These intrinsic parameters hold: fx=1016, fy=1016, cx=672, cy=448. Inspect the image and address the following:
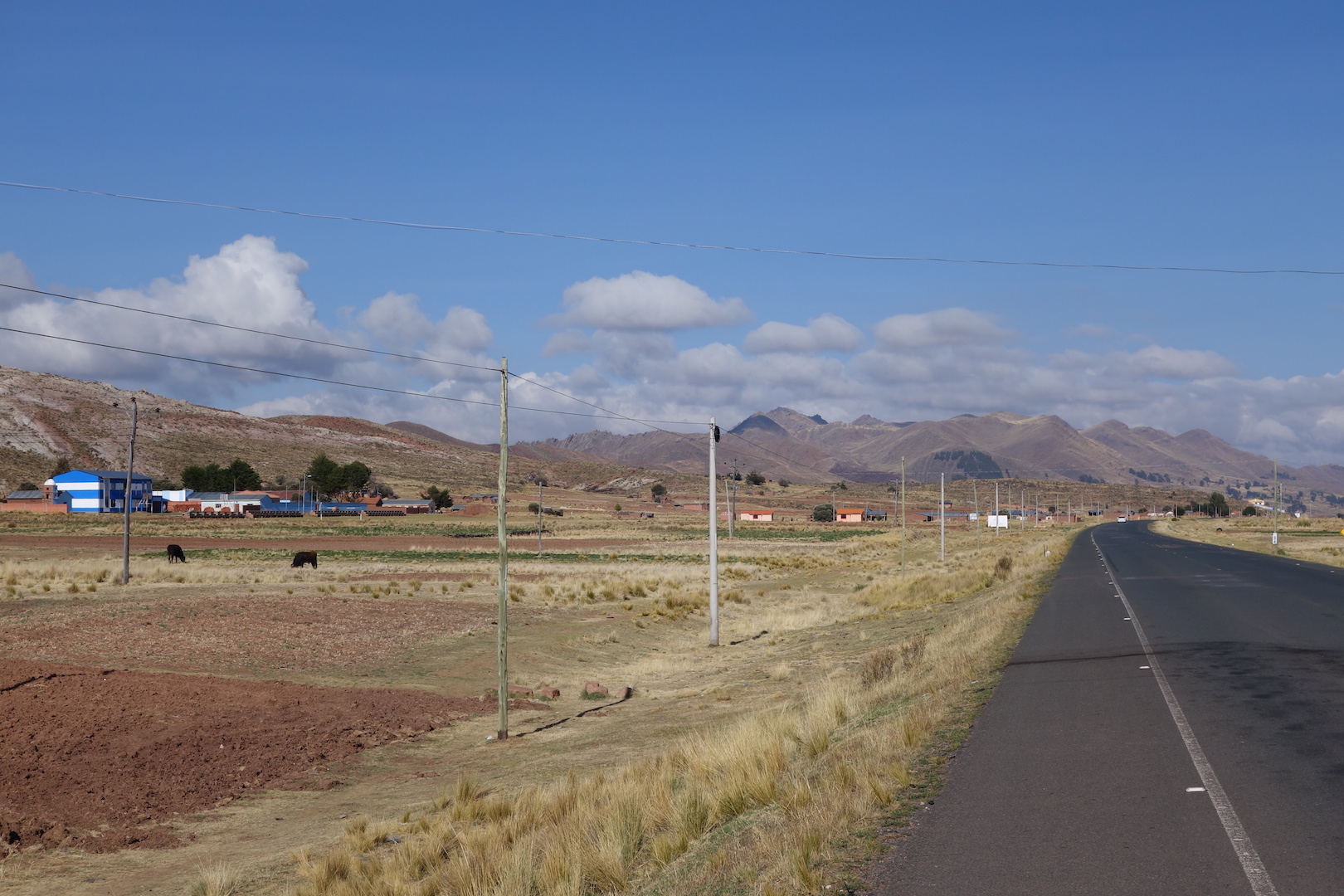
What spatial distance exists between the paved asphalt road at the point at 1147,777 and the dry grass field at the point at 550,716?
69 cm

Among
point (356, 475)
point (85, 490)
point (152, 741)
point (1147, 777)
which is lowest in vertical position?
point (152, 741)

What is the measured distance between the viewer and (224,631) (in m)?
29.4

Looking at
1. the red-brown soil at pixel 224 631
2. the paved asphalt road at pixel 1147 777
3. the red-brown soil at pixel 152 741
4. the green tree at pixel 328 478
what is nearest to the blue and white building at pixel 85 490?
the green tree at pixel 328 478

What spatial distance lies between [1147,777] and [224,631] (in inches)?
1043

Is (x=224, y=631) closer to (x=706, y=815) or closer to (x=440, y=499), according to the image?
(x=706, y=815)

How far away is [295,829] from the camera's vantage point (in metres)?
14.3

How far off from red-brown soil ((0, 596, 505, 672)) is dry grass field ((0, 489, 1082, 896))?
13 centimetres

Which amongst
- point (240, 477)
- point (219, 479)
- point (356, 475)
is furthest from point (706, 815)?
point (356, 475)

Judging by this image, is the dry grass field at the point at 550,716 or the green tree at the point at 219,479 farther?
the green tree at the point at 219,479

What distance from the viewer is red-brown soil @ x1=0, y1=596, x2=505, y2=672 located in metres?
25.9

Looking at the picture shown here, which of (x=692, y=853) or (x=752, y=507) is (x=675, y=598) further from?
(x=752, y=507)

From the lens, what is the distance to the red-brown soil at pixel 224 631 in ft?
84.8

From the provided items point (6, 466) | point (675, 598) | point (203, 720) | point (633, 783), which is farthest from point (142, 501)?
point (633, 783)

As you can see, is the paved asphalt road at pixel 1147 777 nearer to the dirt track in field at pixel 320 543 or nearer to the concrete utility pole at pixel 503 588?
the concrete utility pole at pixel 503 588
